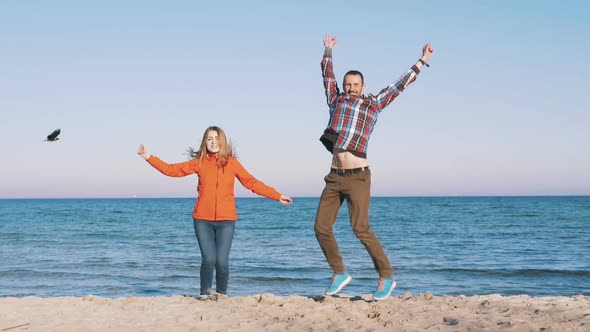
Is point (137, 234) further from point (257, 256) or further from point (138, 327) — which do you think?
point (138, 327)

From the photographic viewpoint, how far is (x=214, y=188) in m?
7.40

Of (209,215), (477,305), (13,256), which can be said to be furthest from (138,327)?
(13,256)

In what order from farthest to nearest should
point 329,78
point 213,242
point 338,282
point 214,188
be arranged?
1. point 213,242
2. point 214,188
3. point 338,282
4. point 329,78

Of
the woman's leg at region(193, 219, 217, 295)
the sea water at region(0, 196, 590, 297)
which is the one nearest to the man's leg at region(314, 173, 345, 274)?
the woman's leg at region(193, 219, 217, 295)

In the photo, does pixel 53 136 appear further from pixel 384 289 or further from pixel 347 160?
pixel 384 289

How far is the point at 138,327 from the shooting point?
6621 millimetres

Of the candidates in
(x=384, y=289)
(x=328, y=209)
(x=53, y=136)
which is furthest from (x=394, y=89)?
(x=53, y=136)

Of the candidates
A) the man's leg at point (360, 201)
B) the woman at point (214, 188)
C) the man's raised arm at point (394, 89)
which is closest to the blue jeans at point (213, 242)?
the woman at point (214, 188)

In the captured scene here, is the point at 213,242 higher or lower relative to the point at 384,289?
higher

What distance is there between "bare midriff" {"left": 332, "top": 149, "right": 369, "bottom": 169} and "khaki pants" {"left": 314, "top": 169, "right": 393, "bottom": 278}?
0.29 ft

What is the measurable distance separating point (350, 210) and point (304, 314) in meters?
1.21

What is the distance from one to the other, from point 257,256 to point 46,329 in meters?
13.2

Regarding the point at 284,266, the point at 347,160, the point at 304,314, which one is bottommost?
the point at 284,266

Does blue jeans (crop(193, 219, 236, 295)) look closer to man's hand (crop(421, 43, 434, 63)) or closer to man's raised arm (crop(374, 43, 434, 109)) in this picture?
man's raised arm (crop(374, 43, 434, 109))
